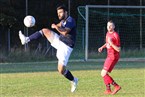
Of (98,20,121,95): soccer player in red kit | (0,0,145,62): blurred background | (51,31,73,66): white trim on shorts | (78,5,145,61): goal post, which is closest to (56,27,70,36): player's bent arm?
(51,31,73,66): white trim on shorts

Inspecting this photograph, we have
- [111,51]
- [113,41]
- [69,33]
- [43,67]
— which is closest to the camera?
[69,33]

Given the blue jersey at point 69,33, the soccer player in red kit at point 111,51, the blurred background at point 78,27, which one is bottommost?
the blurred background at point 78,27

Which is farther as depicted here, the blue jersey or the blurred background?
the blurred background

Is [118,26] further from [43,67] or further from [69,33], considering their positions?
[69,33]

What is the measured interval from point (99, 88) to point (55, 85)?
155 cm

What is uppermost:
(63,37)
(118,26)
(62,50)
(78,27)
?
(63,37)

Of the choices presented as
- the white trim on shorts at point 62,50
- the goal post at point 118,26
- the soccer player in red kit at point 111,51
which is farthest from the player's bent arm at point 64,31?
the goal post at point 118,26

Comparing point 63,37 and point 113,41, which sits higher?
point 63,37

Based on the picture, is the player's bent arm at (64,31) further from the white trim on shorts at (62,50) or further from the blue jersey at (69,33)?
the white trim on shorts at (62,50)

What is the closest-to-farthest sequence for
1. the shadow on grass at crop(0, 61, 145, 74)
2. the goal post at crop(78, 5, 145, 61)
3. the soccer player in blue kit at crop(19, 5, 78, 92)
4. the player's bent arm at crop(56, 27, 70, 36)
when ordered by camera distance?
the player's bent arm at crop(56, 27, 70, 36) < the soccer player in blue kit at crop(19, 5, 78, 92) < the shadow on grass at crop(0, 61, 145, 74) < the goal post at crop(78, 5, 145, 61)

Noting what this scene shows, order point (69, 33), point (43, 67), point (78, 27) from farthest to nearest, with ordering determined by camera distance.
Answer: point (78, 27), point (43, 67), point (69, 33)

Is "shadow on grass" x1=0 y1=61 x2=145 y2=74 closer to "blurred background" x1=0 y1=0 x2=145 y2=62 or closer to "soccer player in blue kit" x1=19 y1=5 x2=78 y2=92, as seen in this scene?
"blurred background" x1=0 y1=0 x2=145 y2=62

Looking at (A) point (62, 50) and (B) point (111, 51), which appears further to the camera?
(B) point (111, 51)

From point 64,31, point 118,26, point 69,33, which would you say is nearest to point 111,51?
point 69,33
